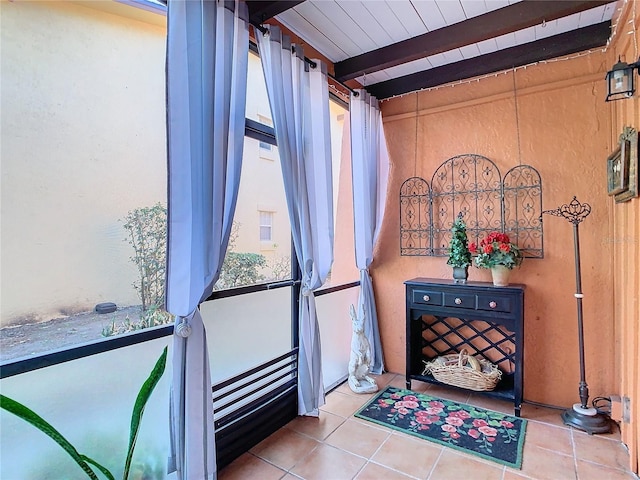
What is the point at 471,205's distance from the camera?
9.41 ft

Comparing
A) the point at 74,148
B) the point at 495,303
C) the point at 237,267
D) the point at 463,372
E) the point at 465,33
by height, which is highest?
the point at 465,33

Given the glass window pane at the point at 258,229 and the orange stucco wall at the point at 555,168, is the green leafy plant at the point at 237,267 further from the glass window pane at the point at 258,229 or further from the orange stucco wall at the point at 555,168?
the orange stucco wall at the point at 555,168

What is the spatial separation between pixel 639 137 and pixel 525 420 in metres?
1.89

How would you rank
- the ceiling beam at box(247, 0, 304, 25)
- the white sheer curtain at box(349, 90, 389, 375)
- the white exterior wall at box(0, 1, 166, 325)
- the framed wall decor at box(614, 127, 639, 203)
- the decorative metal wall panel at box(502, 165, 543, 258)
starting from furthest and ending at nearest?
the white sheer curtain at box(349, 90, 389, 375) < the decorative metal wall panel at box(502, 165, 543, 258) < the ceiling beam at box(247, 0, 304, 25) < the framed wall decor at box(614, 127, 639, 203) < the white exterior wall at box(0, 1, 166, 325)

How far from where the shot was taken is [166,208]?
1.60 metres

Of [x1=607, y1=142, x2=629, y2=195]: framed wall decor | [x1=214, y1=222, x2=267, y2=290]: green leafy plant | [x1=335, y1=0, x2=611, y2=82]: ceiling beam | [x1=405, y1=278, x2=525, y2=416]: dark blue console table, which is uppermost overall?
[x1=335, y1=0, x2=611, y2=82]: ceiling beam

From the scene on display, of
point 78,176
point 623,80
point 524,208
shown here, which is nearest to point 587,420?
point 524,208

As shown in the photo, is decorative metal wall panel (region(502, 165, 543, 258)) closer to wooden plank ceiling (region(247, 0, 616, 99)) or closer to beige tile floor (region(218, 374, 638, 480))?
wooden plank ceiling (region(247, 0, 616, 99))

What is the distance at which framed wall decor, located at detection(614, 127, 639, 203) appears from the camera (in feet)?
5.76

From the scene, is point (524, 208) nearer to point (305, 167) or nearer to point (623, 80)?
point (623, 80)

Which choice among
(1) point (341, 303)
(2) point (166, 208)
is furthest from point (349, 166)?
(2) point (166, 208)

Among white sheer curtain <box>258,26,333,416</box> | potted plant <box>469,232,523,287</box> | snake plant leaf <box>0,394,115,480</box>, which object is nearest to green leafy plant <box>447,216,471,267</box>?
potted plant <box>469,232,523,287</box>

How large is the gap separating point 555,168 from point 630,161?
77 centimetres

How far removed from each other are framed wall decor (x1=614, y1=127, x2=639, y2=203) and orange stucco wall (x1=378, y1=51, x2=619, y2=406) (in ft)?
1.80
